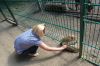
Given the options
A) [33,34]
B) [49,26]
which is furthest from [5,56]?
[49,26]

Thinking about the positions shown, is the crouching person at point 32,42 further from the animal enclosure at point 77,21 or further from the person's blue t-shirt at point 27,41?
the animal enclosure at point 77,21

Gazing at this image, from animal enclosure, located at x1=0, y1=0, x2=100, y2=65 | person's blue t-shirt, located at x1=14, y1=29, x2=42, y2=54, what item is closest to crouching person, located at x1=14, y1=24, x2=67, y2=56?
person's blue t-shirt, located at x1=14, y1=29, x2=42, y2=54

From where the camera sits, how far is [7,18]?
15.7 feet

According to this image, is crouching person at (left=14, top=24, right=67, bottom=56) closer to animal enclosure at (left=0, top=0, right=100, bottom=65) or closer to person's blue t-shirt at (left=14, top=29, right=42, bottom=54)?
person's blue t-shirt at (left=14, top=29, right=42, bottom=54)

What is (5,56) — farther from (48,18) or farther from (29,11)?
(29,11)

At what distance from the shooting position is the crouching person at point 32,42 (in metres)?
2.83

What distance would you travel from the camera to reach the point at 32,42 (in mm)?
2840

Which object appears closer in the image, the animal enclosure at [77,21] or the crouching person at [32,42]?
the animal enclosure at [77,21]

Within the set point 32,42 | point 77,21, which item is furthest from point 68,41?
point 32,42

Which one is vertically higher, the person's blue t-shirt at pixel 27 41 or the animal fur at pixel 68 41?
the person's blue t-shirt at pixel 27 41

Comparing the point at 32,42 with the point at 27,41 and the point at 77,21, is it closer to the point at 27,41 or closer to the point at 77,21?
the point at 27,41

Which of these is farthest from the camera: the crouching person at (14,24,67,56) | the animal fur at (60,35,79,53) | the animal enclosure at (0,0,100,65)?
the animal fur at (60,35,79,53)

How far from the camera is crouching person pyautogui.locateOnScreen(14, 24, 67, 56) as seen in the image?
2.83m

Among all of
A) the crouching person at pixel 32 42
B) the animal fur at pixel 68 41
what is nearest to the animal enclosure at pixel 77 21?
the animal fur at pixel 68 41
